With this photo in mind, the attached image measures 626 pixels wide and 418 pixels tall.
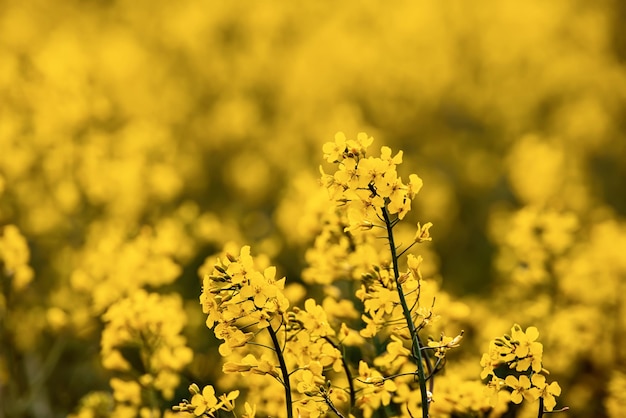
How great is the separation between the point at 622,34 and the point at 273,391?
12.6 metres

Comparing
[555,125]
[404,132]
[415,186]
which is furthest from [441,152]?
[415,186]

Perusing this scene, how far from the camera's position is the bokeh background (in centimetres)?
450

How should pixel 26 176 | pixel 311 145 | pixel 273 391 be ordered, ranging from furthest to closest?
pixel 311 145 < pixel 26 176 < pixel 273 391

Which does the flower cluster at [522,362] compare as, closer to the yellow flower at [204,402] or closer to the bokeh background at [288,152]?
the yellow flower at [204,402]

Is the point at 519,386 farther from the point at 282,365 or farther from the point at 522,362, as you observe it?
the point at 282,365

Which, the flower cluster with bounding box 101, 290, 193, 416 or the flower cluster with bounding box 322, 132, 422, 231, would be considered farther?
the flower cluster with bounding box 101, 290, 193, 416

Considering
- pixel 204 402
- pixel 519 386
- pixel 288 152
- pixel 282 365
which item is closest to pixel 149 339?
pixel 204 402

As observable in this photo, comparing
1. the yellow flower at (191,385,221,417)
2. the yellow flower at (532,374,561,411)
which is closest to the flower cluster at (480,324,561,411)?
the yellow flower at (532,374,561,411)

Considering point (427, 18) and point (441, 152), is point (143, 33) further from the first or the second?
point (441, 152)

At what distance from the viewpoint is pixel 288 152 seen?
9547mm

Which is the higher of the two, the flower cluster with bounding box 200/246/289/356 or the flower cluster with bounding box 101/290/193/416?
the flower cluster with bounding box 101/290/193/416

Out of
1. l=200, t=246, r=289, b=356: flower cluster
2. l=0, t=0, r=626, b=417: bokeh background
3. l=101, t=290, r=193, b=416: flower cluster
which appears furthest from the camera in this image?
l=0, t=0, r=626, b=417: bokeh background

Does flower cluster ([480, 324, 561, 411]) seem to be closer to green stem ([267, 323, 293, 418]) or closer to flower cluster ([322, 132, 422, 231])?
flower cluster ([322, 132, 422, 231])

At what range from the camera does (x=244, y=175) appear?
29.0 ft
